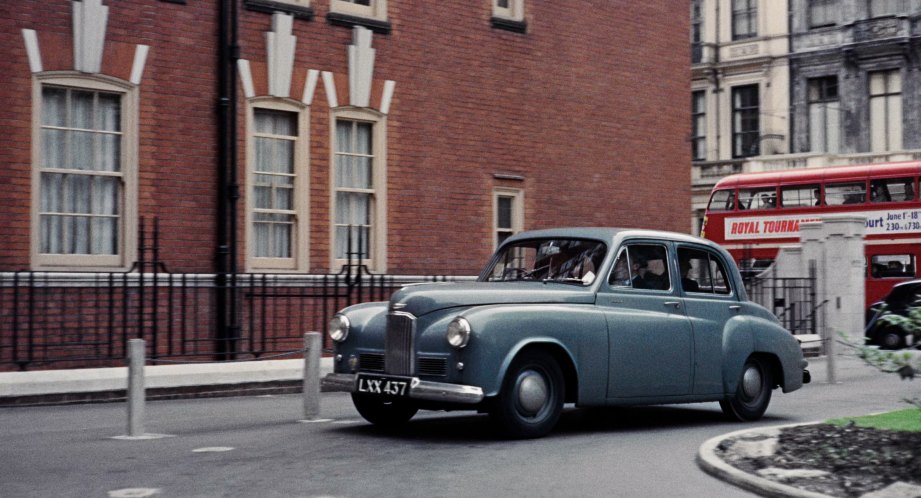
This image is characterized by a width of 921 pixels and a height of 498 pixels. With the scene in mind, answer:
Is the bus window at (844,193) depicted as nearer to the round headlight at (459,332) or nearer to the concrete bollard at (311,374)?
the concrete bollard at (311,374)

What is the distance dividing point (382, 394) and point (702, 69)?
4223 centimetres

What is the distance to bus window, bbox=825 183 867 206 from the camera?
29047 millimetres

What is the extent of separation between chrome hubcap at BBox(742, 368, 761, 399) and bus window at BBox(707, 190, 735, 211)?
21.4 m

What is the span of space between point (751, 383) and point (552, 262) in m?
2.44

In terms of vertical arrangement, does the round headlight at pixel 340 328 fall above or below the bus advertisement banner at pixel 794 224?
below

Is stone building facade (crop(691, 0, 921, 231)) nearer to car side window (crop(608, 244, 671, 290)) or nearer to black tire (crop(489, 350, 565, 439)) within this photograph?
car side window (crop(608, 244, 671, 290))

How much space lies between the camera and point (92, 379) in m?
12.7

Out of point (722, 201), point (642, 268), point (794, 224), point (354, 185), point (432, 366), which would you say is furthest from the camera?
point (722, 201)

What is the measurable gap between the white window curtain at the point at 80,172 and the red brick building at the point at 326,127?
22 mm

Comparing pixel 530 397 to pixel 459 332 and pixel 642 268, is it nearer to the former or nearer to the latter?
pixel 459 332

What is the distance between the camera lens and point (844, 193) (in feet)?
96.6

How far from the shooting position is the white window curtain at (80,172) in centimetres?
1484

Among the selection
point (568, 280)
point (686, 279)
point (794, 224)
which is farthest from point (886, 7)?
point (568, 280)

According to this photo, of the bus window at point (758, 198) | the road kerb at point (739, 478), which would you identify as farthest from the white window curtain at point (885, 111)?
the road kerb at point (739, 478)
